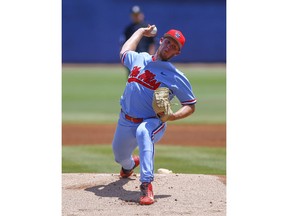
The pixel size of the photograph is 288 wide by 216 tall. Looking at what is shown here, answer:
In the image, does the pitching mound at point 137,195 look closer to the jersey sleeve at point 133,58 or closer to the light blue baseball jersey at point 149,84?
the light blue baseball jersey at point 149,84

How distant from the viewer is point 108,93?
1803 cm

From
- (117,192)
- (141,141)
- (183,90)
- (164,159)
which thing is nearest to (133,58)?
(183,90)

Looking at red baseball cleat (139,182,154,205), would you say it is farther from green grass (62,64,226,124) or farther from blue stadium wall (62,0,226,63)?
blue stadium wall (62,0,226,63)

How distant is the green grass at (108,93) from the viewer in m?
13.5

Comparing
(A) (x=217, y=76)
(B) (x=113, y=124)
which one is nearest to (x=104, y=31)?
(A) (x=217, y=76)

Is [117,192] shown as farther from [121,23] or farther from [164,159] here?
[121,23]

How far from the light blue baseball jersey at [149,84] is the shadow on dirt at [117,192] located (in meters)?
0.74

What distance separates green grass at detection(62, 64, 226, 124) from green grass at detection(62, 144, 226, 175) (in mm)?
3285

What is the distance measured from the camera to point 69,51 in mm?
27484

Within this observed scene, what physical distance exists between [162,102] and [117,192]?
3.54ft

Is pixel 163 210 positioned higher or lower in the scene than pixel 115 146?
lower

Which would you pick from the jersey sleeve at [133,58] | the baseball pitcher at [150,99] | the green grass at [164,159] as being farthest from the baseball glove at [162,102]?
the green grass at [164,159]

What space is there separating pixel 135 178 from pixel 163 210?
1.33 metres
